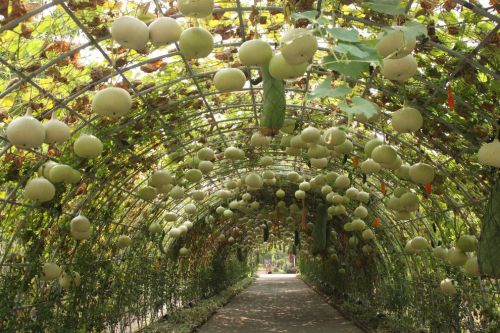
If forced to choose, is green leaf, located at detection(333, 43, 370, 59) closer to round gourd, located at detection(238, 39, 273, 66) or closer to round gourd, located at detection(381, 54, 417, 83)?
round gourd, located at detection(238, 39, 273, 66)

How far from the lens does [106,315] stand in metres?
8.73

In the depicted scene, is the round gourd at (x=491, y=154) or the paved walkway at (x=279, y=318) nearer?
the round gourd at (x=491, y=154)

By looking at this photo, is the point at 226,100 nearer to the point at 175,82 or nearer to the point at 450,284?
the point at 175,82

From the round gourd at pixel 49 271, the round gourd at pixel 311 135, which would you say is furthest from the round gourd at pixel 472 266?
the round gourd at pixel 49 271

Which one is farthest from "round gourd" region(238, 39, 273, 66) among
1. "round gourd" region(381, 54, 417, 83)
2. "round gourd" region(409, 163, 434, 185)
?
"round gourd" region(409, 163, 434, 185)

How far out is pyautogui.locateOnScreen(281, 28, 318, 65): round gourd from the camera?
78.0 inches

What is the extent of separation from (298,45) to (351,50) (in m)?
0.42

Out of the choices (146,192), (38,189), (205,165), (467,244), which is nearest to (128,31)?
(38,189)

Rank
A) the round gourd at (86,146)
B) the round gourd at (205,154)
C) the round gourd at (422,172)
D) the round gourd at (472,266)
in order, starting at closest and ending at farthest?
1. the round gourd at (86,146)
2. the round gourd at (422,172)
3. the round gourd at (472,266)
4. the round gourd at (205,154)

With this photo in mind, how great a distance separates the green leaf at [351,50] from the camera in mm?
1592

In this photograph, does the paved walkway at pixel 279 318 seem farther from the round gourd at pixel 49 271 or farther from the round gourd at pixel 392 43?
the round gourd at pixel 392 43

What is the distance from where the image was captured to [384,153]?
388 centimetres

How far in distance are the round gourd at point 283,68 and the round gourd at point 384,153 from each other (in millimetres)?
1854

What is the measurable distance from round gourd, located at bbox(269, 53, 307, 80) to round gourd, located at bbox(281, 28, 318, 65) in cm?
13
